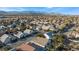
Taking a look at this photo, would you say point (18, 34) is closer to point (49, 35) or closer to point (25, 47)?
point (25, 47)

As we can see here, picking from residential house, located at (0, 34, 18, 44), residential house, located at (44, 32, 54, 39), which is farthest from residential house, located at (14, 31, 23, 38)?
residential house, located at (44, 32, 54, 39)

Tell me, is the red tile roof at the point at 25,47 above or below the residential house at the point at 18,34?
below

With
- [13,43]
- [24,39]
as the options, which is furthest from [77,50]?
[13,43]

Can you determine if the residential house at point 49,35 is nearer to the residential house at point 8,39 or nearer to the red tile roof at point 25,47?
the red tile roof at point 25,47

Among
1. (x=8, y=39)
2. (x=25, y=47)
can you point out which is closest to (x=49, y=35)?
(x=25, y=47)

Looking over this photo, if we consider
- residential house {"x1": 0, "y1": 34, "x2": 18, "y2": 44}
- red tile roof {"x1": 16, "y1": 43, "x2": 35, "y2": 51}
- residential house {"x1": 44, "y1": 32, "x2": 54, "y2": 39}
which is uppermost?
residential house {"x1": 44, "y1": 32, "x2": 54, "y2": 39}

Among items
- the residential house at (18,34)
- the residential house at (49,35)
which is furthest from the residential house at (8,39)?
the residential house at (49,35)

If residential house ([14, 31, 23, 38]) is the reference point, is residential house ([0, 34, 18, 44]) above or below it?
below

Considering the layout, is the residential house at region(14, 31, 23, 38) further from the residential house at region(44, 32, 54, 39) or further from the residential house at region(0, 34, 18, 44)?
the residential house at region(44, 32, 54, 39)
